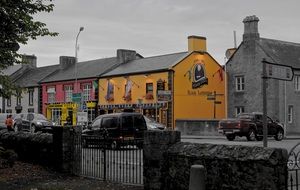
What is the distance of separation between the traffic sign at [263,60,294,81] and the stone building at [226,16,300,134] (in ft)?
123

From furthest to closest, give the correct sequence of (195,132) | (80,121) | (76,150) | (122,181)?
(195,132) < (80,121) < (76,150) < (122,181)

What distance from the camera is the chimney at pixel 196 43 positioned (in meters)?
51.1

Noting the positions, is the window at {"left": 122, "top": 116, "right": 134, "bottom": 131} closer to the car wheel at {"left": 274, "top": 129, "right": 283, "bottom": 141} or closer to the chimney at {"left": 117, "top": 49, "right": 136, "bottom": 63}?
the car wheel at {"left": 274, "top": 129, "right": 283, "bottom": 141}

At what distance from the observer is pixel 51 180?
12633mm

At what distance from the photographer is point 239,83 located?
5006 cm

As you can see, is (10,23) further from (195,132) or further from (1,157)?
(195,132)

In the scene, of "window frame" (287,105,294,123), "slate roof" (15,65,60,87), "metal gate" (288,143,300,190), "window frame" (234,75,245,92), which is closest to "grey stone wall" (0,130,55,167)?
"metal gate" (288,143,300,190)

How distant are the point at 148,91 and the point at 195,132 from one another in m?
8.95

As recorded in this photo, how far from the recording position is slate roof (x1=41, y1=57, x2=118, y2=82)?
192ft

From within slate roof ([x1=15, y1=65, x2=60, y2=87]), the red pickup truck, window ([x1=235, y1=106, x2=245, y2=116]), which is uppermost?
slate roof ([x1=15, y1=65, x2=60, y2=87])

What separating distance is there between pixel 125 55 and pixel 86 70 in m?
5.51

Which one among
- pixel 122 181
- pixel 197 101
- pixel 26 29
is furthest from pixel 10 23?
pixel 197 101

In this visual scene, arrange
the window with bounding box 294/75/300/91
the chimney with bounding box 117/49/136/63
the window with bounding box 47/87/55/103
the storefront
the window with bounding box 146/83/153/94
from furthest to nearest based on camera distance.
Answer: the window with bounding box 47/87/55/103 → the chimney with bounding box 117/49/136/63 → the storefront → the window with bounding box 146/83/153/94 → the window with bounding box 294/75/300/91

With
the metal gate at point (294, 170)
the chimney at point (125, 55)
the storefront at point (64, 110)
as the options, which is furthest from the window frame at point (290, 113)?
the metal gate at point (294, 170)
